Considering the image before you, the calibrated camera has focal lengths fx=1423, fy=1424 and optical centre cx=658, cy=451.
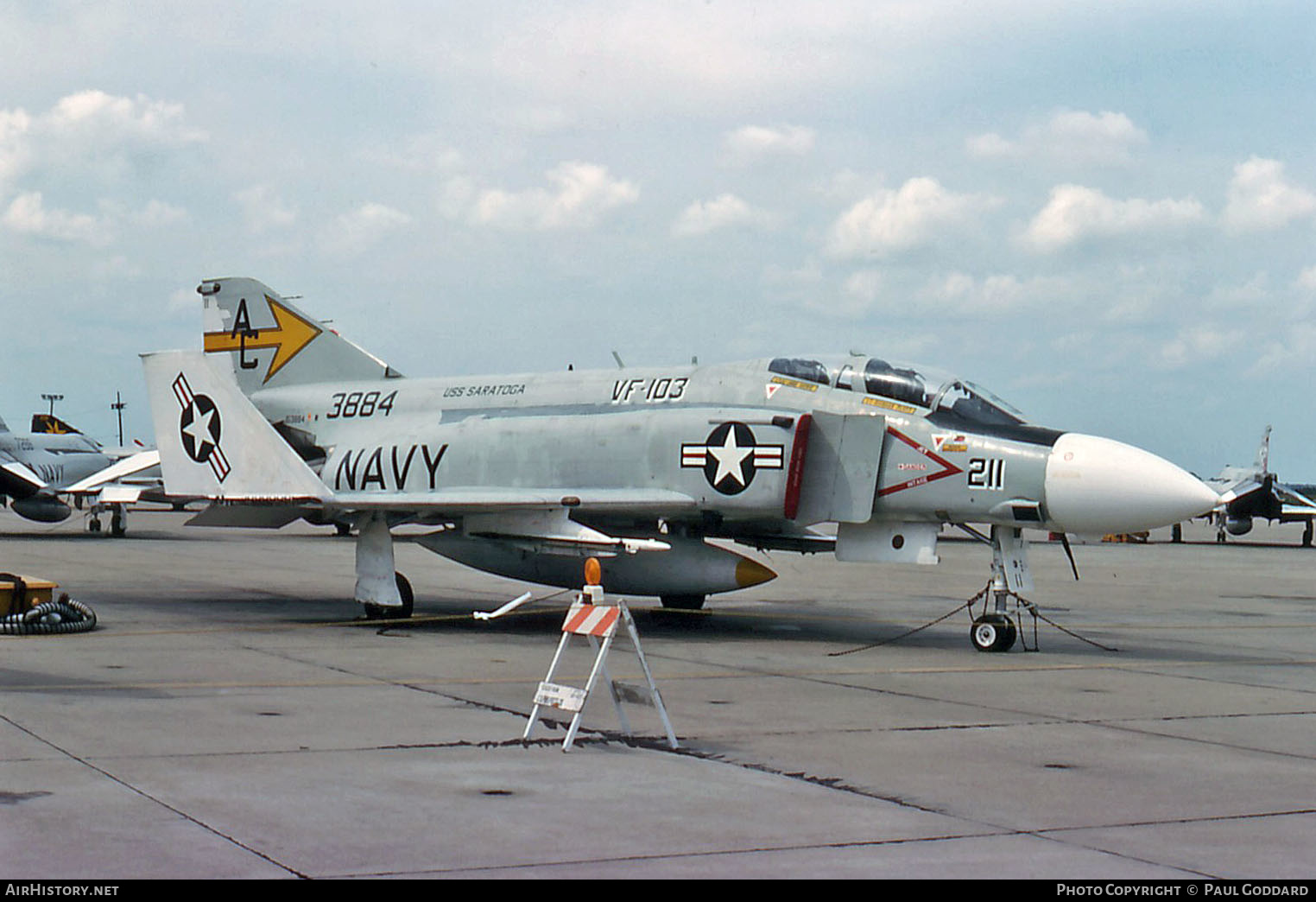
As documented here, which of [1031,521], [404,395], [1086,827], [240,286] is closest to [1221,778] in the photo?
[1086,827]

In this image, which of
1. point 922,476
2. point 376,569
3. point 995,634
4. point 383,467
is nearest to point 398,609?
point 376,569

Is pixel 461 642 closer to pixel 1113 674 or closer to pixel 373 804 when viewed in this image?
pixel 1113 674

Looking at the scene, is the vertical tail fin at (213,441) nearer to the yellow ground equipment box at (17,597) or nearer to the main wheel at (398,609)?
the main wheel at (398,609)

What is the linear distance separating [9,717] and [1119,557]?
32246 millimetres

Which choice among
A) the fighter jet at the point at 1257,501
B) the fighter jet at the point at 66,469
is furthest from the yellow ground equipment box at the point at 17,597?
the fighter jet at the point at 1257,501

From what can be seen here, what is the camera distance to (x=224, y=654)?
12.6m

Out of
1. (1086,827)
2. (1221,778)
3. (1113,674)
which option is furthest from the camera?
(1113,674)

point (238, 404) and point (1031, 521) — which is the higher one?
point (238, 404)

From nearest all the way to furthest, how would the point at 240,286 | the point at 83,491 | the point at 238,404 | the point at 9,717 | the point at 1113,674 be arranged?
the point at 9,717 → the point at 1113,674 → the point at 238,404 → the point at 240,286 → the point at 83,491

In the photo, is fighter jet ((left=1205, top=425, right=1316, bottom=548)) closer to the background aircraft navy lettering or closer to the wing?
the wing

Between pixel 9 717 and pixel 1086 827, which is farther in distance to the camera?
pixel 9 717

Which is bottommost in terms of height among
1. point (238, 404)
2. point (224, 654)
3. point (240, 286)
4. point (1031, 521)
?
point (224, 654)

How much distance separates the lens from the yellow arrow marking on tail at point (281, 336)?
19.7 m

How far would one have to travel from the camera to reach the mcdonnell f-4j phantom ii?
13.6m
